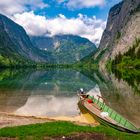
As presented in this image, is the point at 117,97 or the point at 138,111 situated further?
the point at 117,97

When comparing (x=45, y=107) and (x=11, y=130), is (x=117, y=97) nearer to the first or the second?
(x=45, y=107)

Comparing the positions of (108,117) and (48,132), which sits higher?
(48,132)

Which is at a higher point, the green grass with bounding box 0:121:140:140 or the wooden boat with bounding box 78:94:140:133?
the green grass with bounding box 0:121:140:140

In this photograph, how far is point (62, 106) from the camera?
75.7m

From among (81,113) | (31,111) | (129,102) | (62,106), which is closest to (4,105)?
(31,111)

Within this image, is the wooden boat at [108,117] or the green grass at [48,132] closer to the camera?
the green grass at [48,132]

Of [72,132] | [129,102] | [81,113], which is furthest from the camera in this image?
[129,102]

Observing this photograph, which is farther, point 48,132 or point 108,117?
point 108,117

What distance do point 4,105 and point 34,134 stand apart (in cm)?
3987

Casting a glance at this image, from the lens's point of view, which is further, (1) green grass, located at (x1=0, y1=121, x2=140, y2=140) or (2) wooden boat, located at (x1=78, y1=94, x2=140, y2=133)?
(2) wooden boat, located at (x1=78, y1=94, x2=140, y2=133)

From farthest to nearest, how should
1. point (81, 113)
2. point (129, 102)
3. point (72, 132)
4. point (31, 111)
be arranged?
1. point (129, 102)
2. point (31, 111)
3. point (81, 113)
4. point (72, 132)

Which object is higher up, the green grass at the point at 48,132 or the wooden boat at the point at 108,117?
the green grass at the point at 48,132

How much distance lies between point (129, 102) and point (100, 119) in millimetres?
29977

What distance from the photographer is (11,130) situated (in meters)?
37.2
